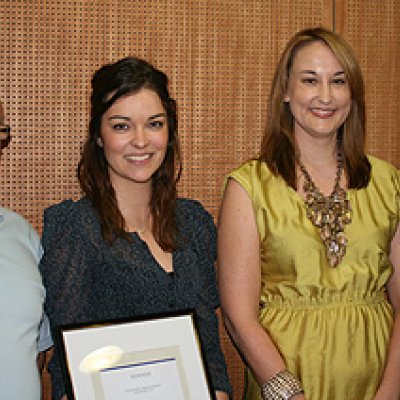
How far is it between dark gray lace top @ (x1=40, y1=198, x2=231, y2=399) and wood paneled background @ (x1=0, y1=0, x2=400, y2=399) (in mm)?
565

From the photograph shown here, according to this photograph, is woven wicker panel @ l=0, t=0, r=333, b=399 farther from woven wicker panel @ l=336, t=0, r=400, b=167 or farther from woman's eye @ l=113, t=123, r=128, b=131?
woman's eye @ l=113, t=123, r=128, b=131

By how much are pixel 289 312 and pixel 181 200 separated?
546 millimetres

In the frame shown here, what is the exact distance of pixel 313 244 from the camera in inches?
85.7

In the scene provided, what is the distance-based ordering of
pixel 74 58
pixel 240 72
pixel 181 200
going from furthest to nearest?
pixel 240 72
pixel 74 58
pixel 181 200

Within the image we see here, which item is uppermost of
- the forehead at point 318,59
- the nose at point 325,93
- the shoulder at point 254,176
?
the forehead at point 318,59

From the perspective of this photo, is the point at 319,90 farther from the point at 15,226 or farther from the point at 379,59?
the point at 15,226

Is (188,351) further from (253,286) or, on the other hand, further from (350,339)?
(350,339)

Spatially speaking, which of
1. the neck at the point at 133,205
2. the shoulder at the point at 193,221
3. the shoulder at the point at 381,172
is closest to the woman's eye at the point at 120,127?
the neck at the point at 133,205

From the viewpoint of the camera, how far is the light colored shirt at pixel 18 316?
185 cm

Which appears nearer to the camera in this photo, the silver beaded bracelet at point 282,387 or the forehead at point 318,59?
the silver beaded bracelet at point 282,387

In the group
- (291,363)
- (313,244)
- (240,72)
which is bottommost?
(291,363)

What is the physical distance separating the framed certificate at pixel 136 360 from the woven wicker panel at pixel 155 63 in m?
0.94

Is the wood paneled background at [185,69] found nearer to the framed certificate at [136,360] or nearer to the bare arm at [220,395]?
the bare arm at [220,395]

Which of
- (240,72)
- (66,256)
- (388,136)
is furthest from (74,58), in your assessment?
(388,136)
